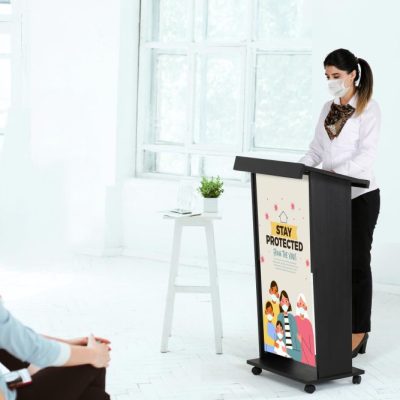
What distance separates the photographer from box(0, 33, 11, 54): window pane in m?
8.79

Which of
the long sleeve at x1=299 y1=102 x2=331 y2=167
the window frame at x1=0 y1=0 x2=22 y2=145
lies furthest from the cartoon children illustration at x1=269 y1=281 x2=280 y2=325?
the window frame at x1=0 y1=0 x2=22 y2=145

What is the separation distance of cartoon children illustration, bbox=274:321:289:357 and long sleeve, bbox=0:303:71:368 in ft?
7.01

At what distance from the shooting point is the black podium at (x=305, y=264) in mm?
4344

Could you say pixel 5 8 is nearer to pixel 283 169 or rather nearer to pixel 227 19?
pixel 227 19

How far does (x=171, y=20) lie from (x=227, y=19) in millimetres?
569

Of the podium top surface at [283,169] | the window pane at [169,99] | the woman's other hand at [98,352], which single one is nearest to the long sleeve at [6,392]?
the woman's other hand at [98,352]

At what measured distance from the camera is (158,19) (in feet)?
26.7

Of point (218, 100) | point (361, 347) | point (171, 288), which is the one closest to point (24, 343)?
point (171, 288)

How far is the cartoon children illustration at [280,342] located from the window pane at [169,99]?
3707 millimetres

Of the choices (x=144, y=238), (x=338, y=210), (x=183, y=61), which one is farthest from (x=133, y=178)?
(x=338, y=210)

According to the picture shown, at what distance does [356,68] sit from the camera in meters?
4.81

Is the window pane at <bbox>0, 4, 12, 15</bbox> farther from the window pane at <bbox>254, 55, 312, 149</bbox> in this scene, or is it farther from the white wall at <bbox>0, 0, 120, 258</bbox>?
the window pane at <bbox>254, 55, 312, 149</bbox>

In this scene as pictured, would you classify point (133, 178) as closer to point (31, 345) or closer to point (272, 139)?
point (272, 139)

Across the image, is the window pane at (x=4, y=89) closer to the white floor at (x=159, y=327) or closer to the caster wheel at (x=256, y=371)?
the white floor at (x=159, y=327)
